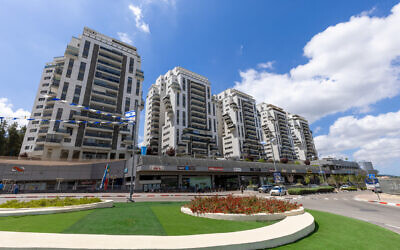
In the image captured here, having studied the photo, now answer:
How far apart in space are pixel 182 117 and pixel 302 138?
96.0 m

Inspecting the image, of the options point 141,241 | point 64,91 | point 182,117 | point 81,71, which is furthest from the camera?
point 182,117

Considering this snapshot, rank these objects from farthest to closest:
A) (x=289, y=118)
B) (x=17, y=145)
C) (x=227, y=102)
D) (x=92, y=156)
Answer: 1. (x=289, y=118)
2. (x=227, y=102)
3. (x=17, y=145)
4. (x=92, y=156)

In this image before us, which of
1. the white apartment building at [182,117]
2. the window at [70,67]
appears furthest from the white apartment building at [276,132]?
the window at [70,67]

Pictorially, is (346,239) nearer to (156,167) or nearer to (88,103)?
(156,167)

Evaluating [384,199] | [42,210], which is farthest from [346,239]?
[384,199]

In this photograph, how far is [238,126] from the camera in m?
89.7

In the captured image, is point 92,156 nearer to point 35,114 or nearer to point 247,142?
point 35,114

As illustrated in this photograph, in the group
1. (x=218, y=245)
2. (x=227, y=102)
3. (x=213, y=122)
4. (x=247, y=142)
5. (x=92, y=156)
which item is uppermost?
(x=227, y=102)

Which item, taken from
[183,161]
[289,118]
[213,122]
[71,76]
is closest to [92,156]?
[71,76]

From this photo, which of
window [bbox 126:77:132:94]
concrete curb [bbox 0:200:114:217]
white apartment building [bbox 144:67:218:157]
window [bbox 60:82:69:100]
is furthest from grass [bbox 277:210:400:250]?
window [bbox 126:77:132:94]

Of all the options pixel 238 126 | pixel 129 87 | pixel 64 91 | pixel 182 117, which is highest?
pixel 129 87

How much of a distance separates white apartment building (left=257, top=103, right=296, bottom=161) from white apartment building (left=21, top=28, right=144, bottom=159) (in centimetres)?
7744

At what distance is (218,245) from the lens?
468 centimetres

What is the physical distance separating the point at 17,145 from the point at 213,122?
69942 millimetres
